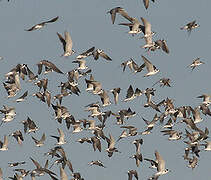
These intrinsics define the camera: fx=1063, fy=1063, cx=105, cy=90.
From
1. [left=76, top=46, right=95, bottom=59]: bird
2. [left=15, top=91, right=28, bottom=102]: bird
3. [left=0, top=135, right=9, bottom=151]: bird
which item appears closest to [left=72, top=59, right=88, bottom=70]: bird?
[left=76, top=46, right=95, bottom=59]: bird

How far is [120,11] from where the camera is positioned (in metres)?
64.6

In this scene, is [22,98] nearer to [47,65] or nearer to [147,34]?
[47,65]

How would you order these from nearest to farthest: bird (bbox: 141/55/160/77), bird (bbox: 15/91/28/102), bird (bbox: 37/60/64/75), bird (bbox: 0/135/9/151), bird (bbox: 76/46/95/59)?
bird (bbox: 37/60/64/75) < bird (bbox: 141/55/160/77) < bird (bbox: 76/46/95/59) < bird (bbox: 15/91/28/102) < bird (bbox: 0/135/9/151)

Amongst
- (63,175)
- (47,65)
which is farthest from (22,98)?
(63,175)

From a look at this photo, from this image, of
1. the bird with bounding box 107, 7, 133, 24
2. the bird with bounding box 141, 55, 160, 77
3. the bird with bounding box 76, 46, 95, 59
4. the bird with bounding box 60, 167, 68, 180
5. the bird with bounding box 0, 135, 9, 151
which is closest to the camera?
the bird with bounding box 60, 167, 68, 180

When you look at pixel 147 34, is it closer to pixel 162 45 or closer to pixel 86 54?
pixel 162 45

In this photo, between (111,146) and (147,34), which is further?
(111,146)

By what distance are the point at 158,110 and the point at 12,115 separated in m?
10.4

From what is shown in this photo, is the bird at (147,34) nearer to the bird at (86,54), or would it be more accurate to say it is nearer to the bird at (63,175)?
the bird at (86,54)

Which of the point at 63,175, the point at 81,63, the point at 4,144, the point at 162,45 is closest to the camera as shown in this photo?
the point at 63,175

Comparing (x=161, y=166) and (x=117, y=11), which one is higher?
(x=117, y=11)

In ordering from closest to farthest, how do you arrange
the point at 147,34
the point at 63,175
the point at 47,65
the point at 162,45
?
the point at 63,175 < the point at 147,34 < the point at 47,65 < the point at 162,45

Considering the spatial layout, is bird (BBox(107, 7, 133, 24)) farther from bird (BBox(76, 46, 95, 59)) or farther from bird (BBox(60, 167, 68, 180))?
bird (BBox(60, 167, 68, 180))

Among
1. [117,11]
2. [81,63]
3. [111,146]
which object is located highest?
[117,11]
